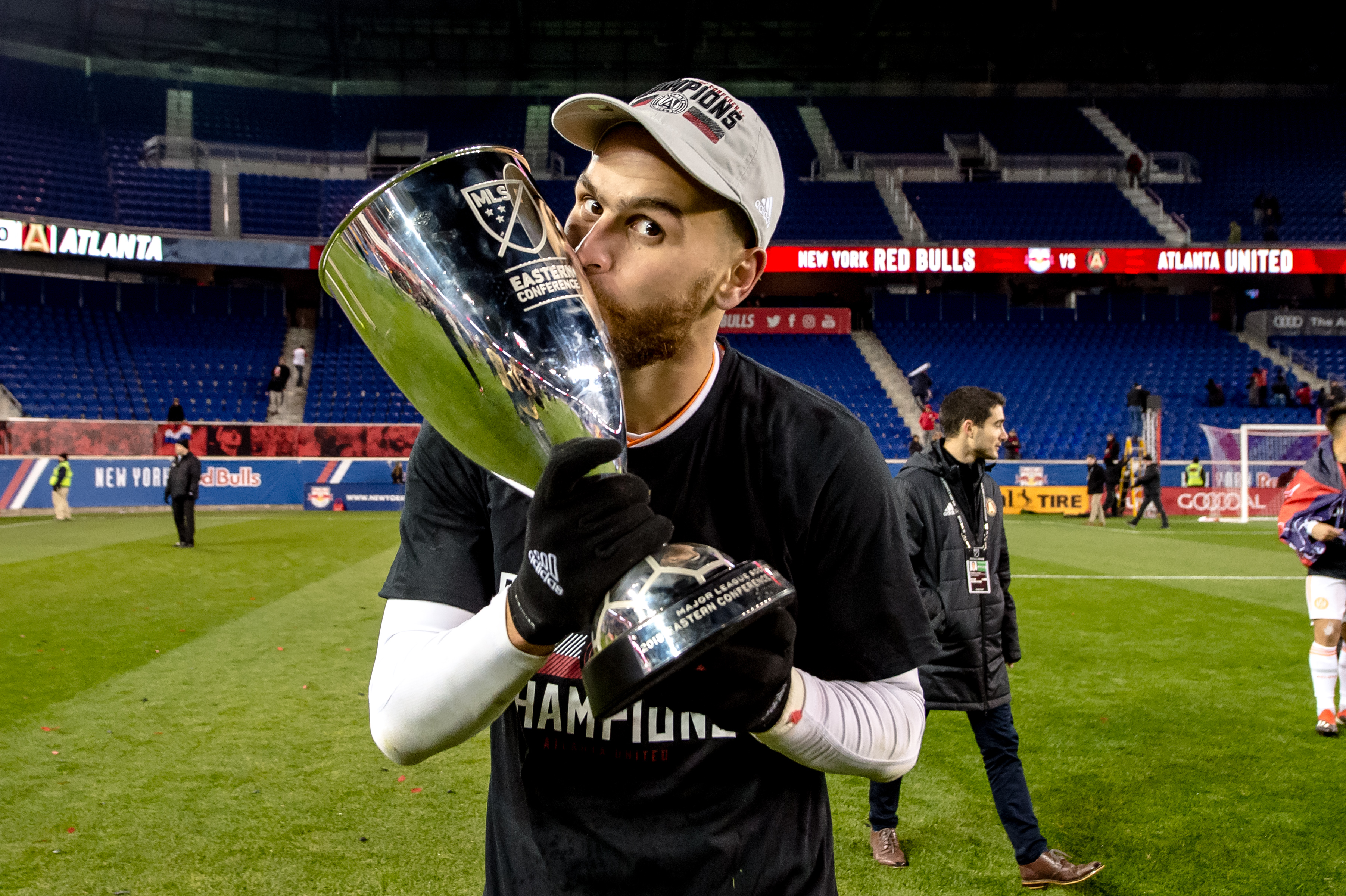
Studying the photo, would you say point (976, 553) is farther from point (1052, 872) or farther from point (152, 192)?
point (152, 192)

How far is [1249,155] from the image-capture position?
105ft

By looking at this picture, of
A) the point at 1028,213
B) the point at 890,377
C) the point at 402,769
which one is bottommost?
the point at 402,769

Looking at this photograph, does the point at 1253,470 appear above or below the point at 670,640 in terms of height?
below

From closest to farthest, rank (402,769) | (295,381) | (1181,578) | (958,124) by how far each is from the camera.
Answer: (402,769) → (1181,578) → (295,381) → (958,124)

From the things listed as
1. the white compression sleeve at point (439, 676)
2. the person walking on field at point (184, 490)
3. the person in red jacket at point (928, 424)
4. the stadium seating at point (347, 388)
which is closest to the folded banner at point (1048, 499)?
the person in red jacket at point (928, 424)

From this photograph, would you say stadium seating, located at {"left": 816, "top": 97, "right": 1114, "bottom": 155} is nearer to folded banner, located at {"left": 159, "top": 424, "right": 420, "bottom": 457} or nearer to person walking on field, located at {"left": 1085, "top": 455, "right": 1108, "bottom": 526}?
person walking on field, located at {"left": 1085, "top": 455, "right": 1108, "bottom": 526}

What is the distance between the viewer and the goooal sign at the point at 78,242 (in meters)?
23.8

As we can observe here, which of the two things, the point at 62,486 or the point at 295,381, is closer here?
the point at 62,486

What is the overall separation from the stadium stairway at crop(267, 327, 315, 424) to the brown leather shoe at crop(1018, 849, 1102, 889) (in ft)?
80.5

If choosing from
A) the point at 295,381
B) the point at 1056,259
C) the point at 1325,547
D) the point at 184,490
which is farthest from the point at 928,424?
the point at 295,381

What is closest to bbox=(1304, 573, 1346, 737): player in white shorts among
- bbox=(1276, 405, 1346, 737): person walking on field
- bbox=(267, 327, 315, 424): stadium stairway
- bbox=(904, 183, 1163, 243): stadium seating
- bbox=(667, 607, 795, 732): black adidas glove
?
bbox=(1276, 405, 1346, 737): person walking on field

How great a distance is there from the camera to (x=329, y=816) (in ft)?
13.7

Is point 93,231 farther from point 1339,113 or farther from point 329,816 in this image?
point 1339,113

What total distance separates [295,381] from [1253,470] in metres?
26.2
